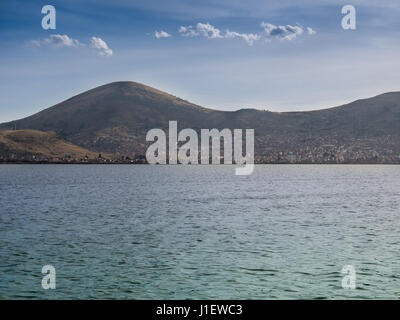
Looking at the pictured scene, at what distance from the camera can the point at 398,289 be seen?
75.6 feet

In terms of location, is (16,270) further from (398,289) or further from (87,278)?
(398,289)

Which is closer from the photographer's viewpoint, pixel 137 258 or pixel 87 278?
pixel 87 278

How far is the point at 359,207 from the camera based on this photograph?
67.2 m

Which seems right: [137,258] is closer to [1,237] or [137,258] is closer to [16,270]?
[16,270]
